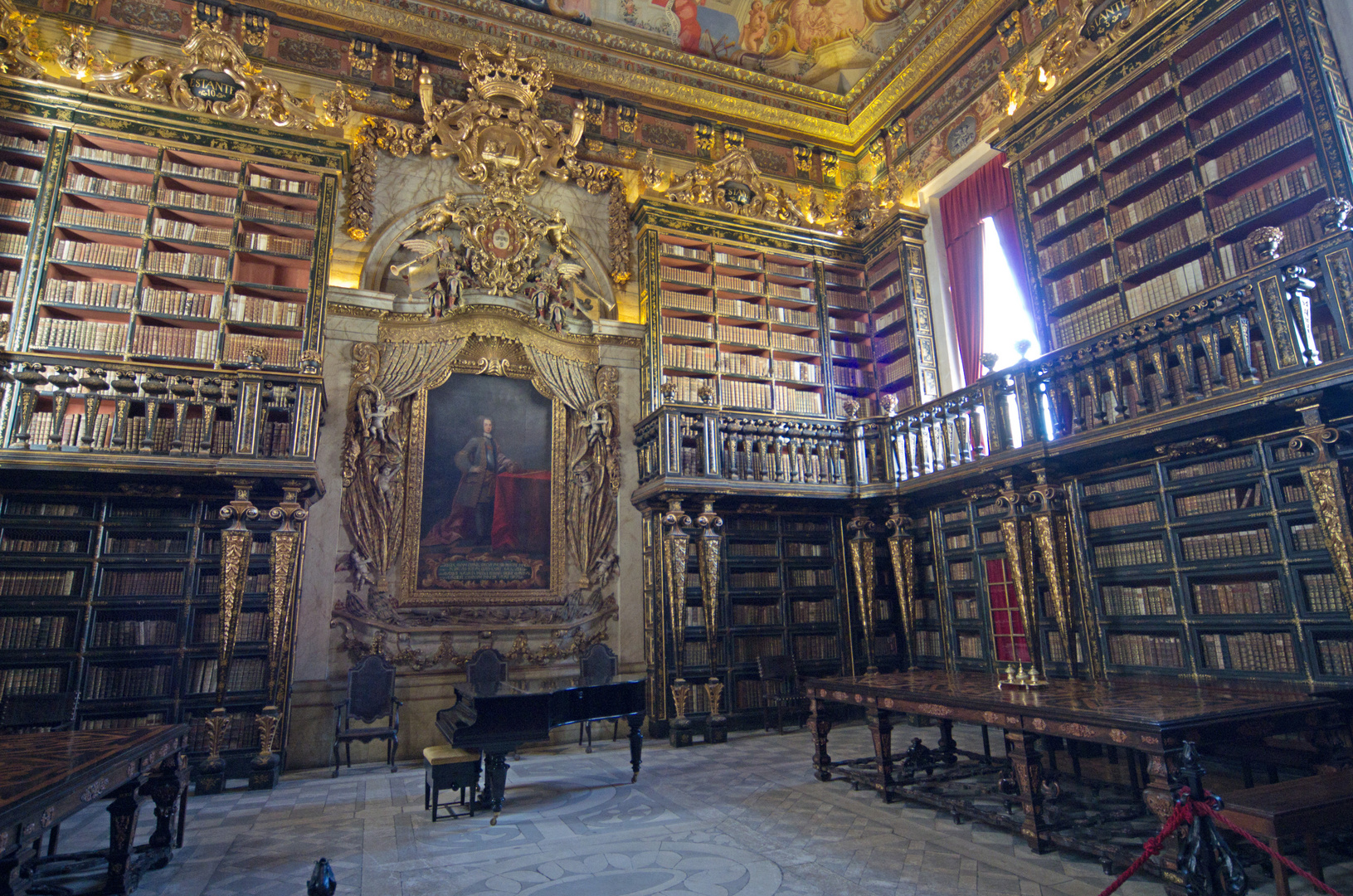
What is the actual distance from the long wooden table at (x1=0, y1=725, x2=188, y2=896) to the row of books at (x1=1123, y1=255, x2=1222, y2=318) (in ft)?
23.9

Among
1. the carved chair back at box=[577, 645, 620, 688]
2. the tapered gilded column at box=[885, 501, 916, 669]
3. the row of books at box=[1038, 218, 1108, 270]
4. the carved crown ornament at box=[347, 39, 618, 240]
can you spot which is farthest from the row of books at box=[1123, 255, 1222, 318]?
the carved crown ornament at box=[347, 39, 618, 240]

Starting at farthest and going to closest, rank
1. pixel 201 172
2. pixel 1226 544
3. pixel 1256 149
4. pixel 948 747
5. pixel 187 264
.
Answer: pixel 201 172 < pixel 187 264 < pixel 1256 149 < pixel 948 747 < pixel 1226 544

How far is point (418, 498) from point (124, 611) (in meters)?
2.65

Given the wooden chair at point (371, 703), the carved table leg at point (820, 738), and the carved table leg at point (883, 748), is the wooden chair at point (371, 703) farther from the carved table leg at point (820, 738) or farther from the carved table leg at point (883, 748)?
the carved table leg at point (883, 748)

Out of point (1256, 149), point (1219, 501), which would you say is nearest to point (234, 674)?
point (1219, 501)

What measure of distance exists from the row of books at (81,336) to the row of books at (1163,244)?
914 centimetres

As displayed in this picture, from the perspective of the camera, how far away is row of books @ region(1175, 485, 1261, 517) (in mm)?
5137

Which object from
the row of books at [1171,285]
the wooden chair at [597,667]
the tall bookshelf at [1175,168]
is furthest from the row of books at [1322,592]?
the wooden chair at [597,667]

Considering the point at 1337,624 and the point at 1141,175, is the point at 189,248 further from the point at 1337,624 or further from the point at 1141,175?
the point at 1337,624

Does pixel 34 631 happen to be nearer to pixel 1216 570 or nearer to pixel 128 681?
pixel 128 681

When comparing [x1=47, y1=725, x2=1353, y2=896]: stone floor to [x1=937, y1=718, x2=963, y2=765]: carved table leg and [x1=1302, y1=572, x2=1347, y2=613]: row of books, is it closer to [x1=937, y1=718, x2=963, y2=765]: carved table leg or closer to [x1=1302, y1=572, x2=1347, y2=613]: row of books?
[x1=937, y1=718, x2=963, y2=765]: carved table leg

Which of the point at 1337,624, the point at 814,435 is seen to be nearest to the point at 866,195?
the point at 814,435

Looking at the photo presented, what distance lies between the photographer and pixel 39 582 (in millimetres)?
6141

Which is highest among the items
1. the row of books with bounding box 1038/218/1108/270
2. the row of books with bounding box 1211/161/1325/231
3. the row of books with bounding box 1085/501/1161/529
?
the row of books with bounding box 1038/218/1108/270
